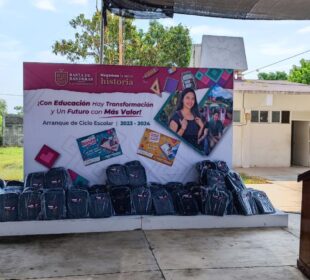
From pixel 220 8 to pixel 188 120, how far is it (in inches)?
77.9

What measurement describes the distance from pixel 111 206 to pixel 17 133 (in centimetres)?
2085

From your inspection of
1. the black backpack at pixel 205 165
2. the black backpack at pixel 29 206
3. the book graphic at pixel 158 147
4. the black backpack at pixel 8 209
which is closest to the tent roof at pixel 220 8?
the book graphic at pixel 158 147

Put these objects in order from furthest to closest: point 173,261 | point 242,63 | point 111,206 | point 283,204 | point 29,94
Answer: point 242,63 < point 283,204 < point 29,94 < point 111,206 < point 173,261

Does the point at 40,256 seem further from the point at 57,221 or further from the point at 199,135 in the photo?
the point at 199,135

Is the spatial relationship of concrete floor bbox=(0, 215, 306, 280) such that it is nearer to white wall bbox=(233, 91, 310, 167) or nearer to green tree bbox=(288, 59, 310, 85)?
white wall bbox=(233, 91, 310, 167)

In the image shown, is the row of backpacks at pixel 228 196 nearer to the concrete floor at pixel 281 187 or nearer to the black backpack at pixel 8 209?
the concrete floor at pixel 281 187

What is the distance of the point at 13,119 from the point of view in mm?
25828

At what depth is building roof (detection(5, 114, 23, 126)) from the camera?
25.4 metres

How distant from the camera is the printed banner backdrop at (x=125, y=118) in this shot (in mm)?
6742

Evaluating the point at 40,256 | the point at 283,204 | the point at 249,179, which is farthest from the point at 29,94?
the point at 249,179

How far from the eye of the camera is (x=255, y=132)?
55.0 ft

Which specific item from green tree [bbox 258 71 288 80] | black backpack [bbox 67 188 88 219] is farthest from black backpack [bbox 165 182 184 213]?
green tree [bbox 258 71 288 80]

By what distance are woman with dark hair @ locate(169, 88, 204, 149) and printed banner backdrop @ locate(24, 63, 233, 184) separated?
0.06 ft

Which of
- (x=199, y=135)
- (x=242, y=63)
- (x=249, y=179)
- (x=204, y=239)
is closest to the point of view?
(x=204, y=239)
